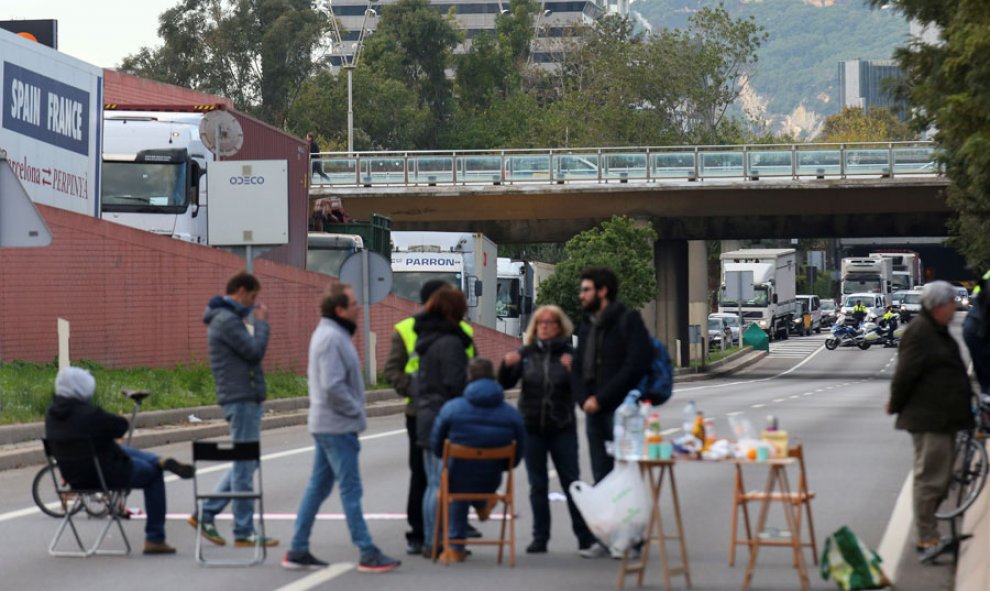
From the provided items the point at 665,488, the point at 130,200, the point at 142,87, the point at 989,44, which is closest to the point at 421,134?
the point at 142,87

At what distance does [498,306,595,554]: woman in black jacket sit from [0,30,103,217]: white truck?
51.2 ft

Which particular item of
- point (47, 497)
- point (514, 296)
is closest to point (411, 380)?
point (47, 497)

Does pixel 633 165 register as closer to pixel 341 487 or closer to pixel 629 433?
pixel 341 487

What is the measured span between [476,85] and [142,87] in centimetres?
7859

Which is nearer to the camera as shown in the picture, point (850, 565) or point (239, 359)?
point (850, 565)

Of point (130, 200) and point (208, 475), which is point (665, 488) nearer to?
point (208, 475)

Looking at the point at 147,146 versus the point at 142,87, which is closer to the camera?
the point at 147,146

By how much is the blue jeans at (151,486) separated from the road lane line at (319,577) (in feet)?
4.49

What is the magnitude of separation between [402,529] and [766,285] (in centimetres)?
6861

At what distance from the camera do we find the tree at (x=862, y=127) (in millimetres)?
134375

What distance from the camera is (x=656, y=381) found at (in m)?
11.5

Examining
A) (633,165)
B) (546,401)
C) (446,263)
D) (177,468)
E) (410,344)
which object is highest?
(633,165)

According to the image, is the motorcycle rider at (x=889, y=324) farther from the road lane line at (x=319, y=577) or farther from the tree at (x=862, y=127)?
the road lane line at (x=319, y=577)

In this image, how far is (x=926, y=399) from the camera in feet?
36.4
